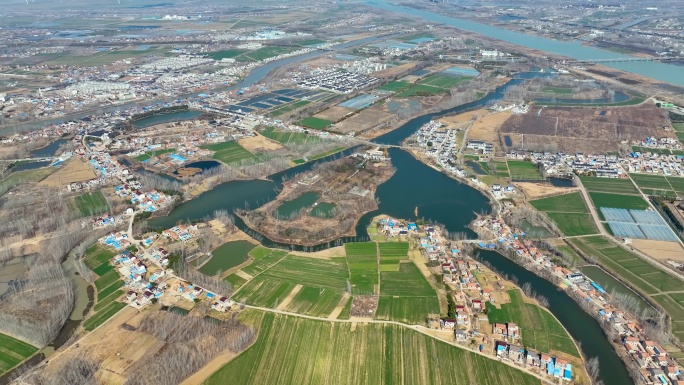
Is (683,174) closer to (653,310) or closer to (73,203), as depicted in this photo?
(653,310)

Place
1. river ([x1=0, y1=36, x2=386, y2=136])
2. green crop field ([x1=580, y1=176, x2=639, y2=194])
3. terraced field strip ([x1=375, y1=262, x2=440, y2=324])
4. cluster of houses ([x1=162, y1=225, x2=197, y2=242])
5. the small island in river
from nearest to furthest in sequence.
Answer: terraced field strip ([x1=375, y1=262, x2=440, y2=324])
cluster of houses ([x1=162, y1=225, x2=197, y2=242])
the small island in river
green crop field ([x1=580, y1=176, x2=639, y2=194])
river ([x1=0, y1=36, x2=386, y2=136])

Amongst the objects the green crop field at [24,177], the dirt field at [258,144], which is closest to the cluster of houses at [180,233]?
the dirt field at [258,144]

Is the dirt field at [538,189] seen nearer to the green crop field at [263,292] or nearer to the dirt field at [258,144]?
the green crop field at [263,292]

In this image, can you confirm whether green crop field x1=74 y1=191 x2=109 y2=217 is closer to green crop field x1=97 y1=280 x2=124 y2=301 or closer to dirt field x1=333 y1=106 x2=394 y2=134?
green crop field x1=97 y1=280 x2=124 y2=301

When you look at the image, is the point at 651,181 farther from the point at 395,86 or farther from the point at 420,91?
the point at 395,86

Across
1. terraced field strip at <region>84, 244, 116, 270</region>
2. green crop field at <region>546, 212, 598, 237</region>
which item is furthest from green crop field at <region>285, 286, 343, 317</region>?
green crop field at <region>546, 212, 598, 237</region>

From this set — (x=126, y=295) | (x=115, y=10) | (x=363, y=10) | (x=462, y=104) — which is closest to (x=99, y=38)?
(x=115, y=10)

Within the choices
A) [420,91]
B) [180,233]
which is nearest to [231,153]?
[180,233]
